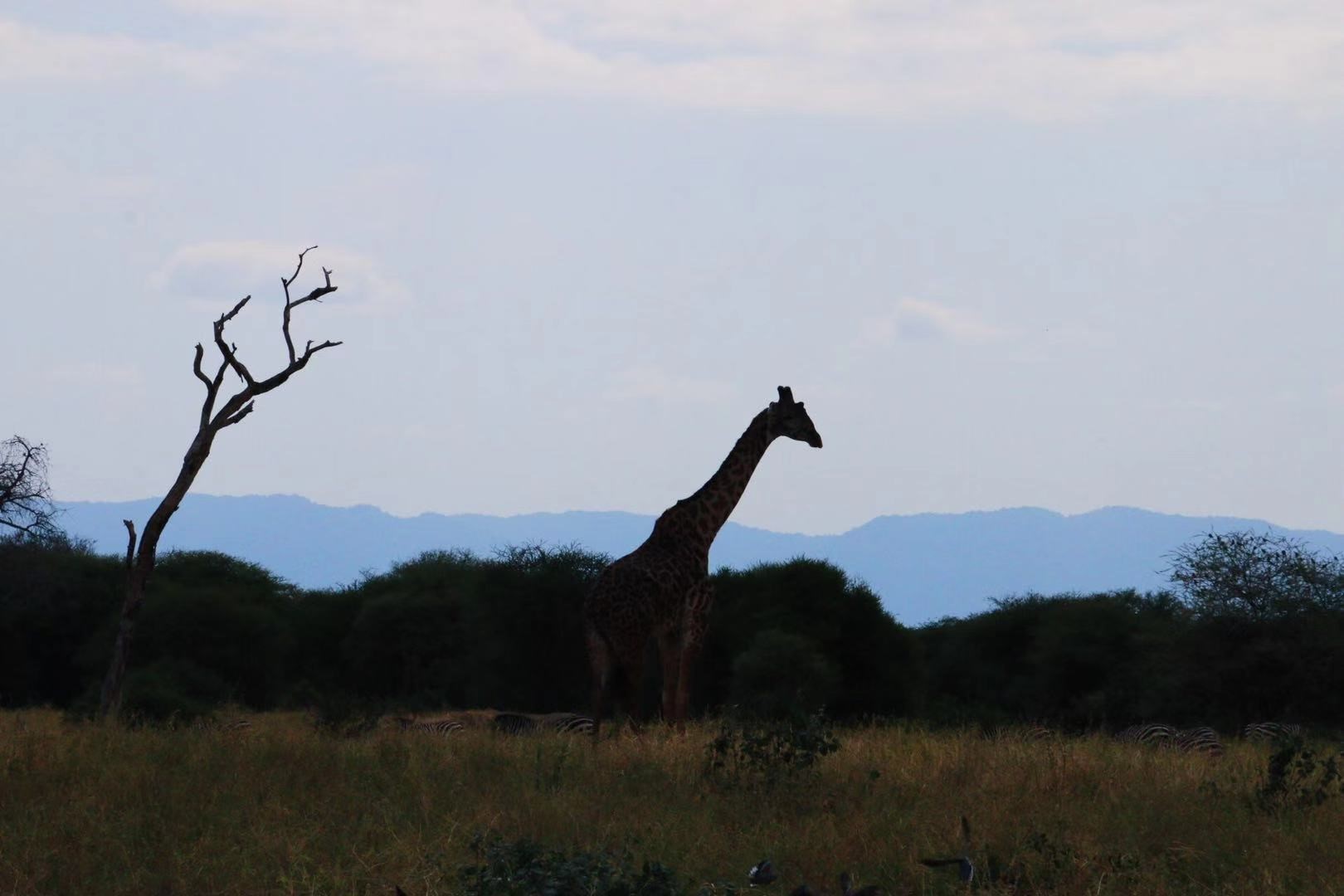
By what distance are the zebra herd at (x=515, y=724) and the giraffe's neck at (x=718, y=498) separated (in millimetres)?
2173

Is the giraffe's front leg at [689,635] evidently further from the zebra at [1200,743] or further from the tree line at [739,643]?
the zebra at [1200,743]

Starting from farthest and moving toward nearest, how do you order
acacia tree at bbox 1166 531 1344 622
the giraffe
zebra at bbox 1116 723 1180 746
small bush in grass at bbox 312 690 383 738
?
acacia tree at bbox 1166 531 1344 622, zebra at bbox 1116 723 1180 746, small bush in grass at bbox 312 690 383 738, the giraffe

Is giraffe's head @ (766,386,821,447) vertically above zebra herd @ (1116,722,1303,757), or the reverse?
giraffe's head @ (766,386,821,447)

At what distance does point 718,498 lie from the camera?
610 inches

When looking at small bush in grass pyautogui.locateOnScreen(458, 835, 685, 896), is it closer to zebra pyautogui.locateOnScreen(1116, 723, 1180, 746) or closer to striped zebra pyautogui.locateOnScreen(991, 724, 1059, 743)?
striped zebra pyautogui.locateOnScreen(991, 724, 1059, 743)

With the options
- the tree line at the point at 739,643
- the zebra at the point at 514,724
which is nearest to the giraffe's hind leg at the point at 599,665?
the zebra at the point at 514,724

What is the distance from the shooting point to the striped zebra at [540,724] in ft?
50.1

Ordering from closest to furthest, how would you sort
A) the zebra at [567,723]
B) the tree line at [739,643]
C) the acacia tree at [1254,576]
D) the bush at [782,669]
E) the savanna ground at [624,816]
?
the savanna ground at [624,816] < the zebra at [567,723] < the bush at [782,669] < the tree line at [739,643] < the acacia tree at [1254,576]

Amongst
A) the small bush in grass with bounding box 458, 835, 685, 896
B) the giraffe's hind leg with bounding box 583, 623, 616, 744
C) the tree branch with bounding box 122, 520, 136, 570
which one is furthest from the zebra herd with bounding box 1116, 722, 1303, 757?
the tree branch with bounding box 122, 520, 136, 570

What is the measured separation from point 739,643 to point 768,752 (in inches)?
614

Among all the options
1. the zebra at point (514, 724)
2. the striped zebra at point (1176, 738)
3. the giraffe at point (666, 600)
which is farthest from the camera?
the striped zebra at point (1176, 738)

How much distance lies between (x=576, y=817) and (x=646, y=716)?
488 inches

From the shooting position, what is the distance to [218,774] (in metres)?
10.5

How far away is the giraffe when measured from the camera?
45.8ft
